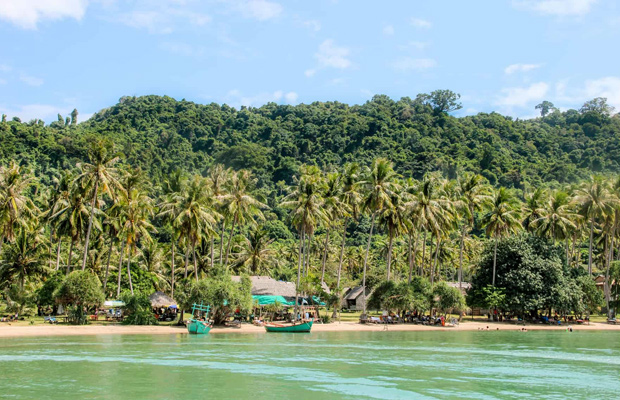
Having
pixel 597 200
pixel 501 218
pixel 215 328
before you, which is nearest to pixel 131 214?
pixel 215 328

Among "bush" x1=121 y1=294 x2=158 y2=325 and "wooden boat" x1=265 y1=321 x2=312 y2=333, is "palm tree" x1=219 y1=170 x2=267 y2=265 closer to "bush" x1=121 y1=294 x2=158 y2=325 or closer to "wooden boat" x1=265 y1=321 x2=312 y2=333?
"bush" x1=121 y1=294 x2=158 y2=325

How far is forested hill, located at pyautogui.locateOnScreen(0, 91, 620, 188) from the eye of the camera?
142125mm

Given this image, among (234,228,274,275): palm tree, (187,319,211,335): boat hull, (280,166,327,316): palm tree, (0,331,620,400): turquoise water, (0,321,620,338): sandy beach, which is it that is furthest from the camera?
(234,228,274,275): palm tree

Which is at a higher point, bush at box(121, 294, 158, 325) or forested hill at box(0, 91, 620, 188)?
forested hill at box(0, 91, 620, 188)

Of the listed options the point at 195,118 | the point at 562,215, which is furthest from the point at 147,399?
the point at 195,118

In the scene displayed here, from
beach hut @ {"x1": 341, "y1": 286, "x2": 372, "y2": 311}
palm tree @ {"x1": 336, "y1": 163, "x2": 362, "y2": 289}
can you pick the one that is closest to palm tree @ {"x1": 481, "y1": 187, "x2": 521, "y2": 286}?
palm tree @ {"x1": 336, "y1": 163, "x2": 362, "y2": 289}

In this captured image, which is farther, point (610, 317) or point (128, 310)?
point (610, 317)

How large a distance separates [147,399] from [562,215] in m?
62.8

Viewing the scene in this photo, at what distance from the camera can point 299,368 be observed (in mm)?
30797

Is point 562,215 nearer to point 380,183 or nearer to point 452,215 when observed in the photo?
point 452,215

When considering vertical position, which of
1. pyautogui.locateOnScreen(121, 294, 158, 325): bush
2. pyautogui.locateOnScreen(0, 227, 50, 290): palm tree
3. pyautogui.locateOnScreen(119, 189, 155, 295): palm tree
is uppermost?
pyautogui.locateOnScreen(119, 189, 155, 295): palm tree

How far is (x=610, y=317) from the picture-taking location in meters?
72.6

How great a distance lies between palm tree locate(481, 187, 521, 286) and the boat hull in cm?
3527

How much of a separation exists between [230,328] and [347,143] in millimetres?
124423
